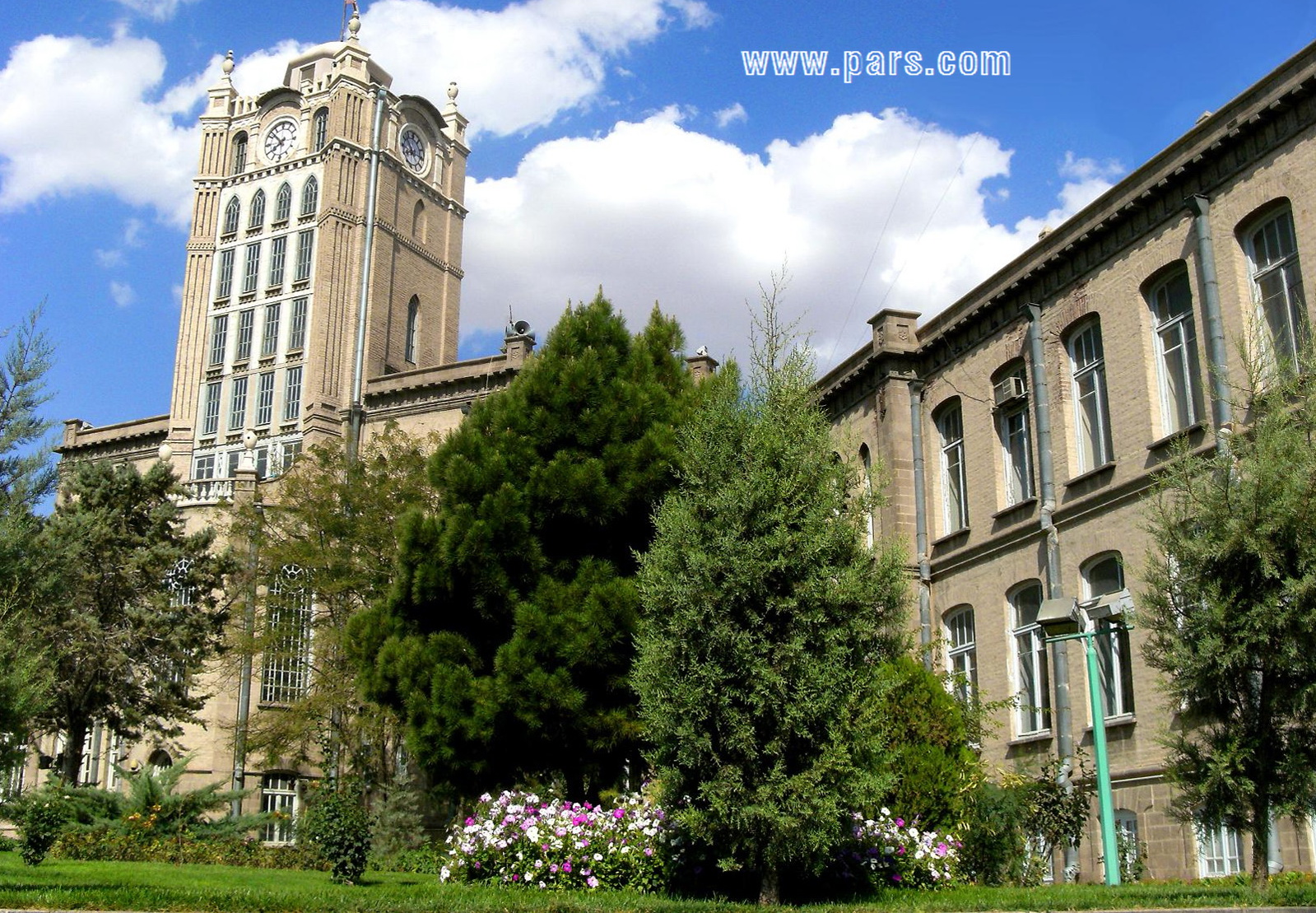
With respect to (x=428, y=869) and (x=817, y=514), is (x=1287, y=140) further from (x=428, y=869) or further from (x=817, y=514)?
(x=428, y=869)

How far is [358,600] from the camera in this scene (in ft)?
99.2

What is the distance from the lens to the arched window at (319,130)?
4975cm

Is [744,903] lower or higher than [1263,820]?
lower

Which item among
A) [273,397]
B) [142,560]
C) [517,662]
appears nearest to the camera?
[517,662]

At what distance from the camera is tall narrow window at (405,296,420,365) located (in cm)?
5038

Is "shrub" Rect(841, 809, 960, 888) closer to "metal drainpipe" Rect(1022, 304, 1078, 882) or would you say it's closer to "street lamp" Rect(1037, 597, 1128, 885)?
"street lamp" Rect(1037, 597, 1128, 885)

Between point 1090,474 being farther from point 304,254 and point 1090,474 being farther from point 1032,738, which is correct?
point 304,254

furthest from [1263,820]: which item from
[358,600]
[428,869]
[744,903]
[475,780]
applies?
[358,600]

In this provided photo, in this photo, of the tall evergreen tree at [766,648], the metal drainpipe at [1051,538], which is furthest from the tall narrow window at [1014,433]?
the tall evergreen tree at [766,648]

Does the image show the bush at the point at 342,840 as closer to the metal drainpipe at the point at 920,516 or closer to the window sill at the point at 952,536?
the metal drainpipe at the point at 920,516

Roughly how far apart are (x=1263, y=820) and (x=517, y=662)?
860 centimetres

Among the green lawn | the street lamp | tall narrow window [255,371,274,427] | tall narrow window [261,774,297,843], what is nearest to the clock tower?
tall narrow window [255,371,274,427]

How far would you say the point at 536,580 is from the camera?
16.5m

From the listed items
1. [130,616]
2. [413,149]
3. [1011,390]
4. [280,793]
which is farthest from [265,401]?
[1011,390]
